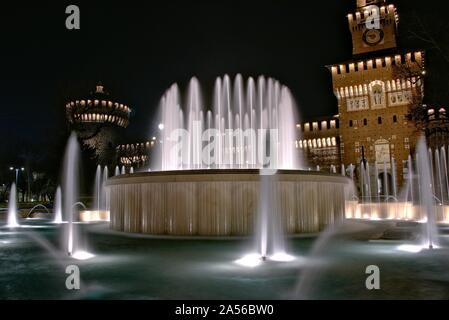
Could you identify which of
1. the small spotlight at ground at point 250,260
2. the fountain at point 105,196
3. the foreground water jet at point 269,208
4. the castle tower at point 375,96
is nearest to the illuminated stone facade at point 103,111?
the castle tower at point 375,96

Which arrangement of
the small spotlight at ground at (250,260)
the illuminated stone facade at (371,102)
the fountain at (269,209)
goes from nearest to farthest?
the small spotlight at ground at (250,260)
the fountain at (269,209)
the illuminated stone facade at (371,102)

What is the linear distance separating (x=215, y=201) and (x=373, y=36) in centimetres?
5179

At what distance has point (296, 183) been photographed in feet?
28.3

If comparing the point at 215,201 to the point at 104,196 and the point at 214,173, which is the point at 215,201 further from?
the point at 104,196

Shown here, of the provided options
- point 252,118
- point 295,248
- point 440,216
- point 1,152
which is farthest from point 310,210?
point 1,152

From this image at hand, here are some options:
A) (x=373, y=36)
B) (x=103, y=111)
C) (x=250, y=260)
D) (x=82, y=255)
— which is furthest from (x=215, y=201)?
(x=103, y=111)

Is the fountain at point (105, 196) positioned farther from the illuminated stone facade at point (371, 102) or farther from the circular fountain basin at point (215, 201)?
the illuminated stone facade at point (371, 102)

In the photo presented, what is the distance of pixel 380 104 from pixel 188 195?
152ft

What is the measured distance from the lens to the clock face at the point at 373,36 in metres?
52.1

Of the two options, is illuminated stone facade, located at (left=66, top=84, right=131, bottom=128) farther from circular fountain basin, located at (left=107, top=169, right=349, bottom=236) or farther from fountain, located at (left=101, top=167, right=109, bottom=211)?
circular fountain basin, located at (left=107, top=169, right=349, bottom=236)

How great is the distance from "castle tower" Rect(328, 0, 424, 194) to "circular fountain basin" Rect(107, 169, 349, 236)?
134 feet

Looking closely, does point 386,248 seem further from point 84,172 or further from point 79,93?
point 79,93
